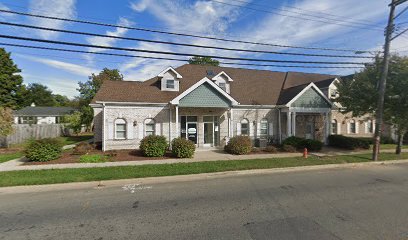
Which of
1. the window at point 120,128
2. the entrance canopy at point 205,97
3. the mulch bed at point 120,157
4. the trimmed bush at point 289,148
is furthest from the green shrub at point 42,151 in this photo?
the trimmed bush at point 289,148

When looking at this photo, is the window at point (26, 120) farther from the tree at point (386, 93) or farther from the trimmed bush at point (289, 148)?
the tree at point (386, 93)

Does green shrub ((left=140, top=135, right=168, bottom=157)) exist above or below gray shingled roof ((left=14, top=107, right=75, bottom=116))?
below

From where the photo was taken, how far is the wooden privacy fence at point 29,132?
67.6 feet

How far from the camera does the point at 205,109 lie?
18.5m

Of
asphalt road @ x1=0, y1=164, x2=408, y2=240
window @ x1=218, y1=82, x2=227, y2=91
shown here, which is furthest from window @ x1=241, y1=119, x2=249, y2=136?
asphalt road @ x1=0, y1=164, x2=408, y2=240

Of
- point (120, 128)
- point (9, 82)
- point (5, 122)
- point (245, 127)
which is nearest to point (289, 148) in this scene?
point (245, 127)

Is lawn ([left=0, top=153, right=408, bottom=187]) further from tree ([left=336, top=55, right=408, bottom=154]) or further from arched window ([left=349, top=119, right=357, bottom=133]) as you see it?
arched window ([left=349, top=119, right=357, bottom=133])

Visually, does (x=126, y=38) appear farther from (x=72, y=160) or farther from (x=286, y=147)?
(x=286, y=147)

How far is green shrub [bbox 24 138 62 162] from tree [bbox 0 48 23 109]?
120 feet

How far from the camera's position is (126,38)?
36.4ft

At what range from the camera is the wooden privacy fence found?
20594mm

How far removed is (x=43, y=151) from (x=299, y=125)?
2019 cm

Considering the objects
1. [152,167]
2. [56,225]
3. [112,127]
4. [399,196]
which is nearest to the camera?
[56,225]

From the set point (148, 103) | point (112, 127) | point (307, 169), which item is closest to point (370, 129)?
point (307, 169)
